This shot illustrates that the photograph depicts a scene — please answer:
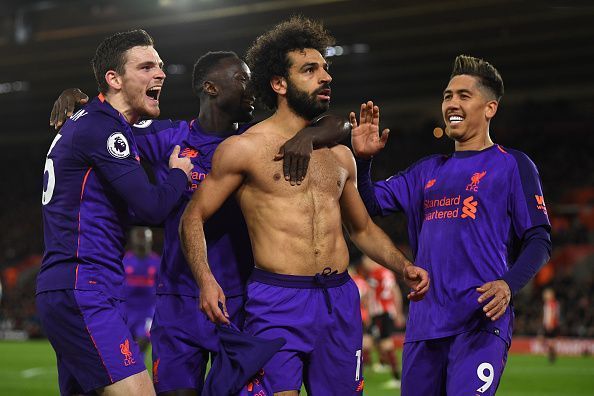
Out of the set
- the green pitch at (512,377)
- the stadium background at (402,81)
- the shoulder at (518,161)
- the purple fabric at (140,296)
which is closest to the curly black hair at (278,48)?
the shoulder at (518,161)

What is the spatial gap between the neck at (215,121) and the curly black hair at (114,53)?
0.72 m

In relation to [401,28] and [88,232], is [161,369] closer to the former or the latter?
[88,232]

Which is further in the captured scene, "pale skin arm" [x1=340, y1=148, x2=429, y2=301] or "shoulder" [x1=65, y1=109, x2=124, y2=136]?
"pale skin arm" [x1=340, y1=148, x2=429, y2=301]

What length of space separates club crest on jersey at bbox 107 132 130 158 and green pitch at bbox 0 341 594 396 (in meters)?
8.64

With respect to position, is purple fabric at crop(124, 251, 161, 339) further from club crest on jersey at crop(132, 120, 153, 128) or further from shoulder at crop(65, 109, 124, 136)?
shoulder at crop(65, 109, 124, 136)

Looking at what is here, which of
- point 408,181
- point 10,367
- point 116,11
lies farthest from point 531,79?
point 408,181

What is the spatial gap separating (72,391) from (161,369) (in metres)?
0.64

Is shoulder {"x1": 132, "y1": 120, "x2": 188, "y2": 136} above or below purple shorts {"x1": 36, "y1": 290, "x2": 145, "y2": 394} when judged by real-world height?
above

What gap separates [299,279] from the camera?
4645mm

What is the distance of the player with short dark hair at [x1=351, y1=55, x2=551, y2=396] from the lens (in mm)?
4953

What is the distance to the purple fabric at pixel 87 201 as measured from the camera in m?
4.58

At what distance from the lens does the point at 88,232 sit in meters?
4.61

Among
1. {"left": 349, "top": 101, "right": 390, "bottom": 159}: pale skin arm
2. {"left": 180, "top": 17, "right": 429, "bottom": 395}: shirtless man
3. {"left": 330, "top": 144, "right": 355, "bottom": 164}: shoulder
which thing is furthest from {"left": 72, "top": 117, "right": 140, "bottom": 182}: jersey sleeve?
{"left": 349, "top": 101, "right": 390, "bottom": 159}: pale skin arm

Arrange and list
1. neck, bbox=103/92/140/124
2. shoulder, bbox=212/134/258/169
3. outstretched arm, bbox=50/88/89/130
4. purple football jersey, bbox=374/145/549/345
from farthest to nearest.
→ 1. outstretched arm, bbox=50/88/89/130
2. purple football jersey, bbox=374/145/549/345
3. neck, bbox=103/92/140/124
4. shoulder, bbox=212/134/258/169
